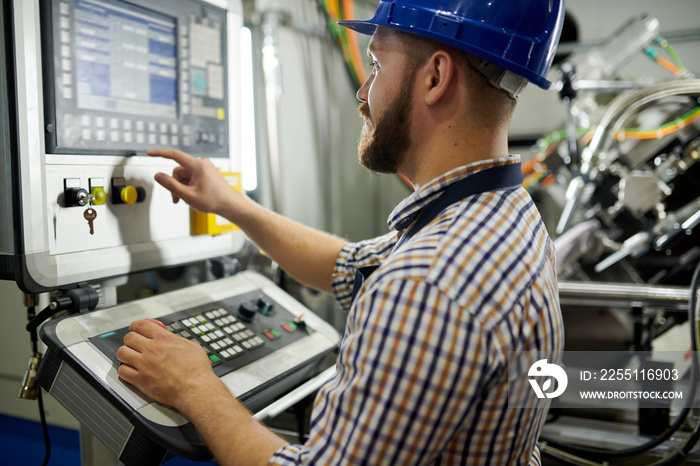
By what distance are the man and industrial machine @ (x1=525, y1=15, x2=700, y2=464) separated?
2.40 feet

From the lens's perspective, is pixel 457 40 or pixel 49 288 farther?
pixel 49 288

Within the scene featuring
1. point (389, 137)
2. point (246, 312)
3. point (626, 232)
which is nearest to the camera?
point (389, 137)

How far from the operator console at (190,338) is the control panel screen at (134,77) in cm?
30

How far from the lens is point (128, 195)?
1032 millimetres

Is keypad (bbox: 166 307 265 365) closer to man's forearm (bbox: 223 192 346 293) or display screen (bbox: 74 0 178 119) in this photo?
man's forearm (bbox: 223 192 346 293)

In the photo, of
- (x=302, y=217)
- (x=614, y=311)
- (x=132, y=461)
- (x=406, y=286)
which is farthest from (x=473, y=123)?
(x=302, y=217)

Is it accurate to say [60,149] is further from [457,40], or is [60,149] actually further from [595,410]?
[595,410]

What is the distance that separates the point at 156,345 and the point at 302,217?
68.0 inches

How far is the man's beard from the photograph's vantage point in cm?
89

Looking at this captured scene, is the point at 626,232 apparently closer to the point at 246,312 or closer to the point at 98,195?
the point at 246,312

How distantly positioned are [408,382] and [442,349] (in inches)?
2.1

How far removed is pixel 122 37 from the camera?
105 centimetres

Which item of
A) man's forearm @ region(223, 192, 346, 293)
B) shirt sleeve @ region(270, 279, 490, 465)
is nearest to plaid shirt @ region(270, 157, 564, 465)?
shirt sleeve @ region(270, 279, 490, 465)

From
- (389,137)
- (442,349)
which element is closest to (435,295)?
(442,349)
